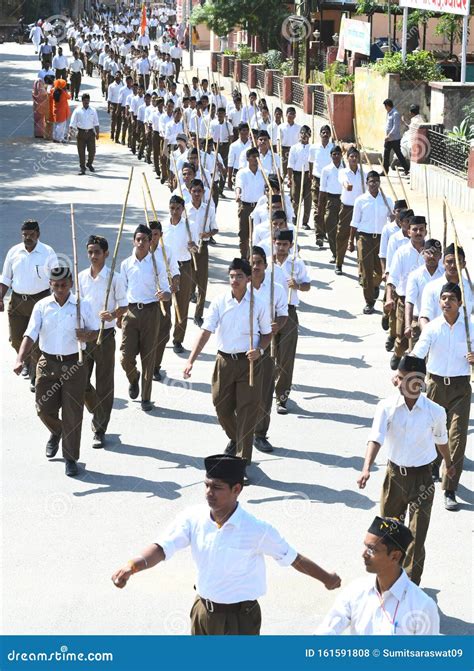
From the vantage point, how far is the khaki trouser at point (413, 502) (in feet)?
26.8

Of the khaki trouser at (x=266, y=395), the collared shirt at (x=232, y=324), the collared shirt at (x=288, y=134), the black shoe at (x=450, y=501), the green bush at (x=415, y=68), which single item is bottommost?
the black shoe at (x=450, y=501)

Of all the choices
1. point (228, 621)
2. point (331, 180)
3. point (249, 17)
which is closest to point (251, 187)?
point (331, 180)

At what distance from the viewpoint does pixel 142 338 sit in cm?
1209

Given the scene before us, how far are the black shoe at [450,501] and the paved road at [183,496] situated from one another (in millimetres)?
62

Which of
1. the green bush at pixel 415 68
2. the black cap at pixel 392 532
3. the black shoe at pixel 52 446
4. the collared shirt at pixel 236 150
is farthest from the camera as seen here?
the green bush at pixel 415 68

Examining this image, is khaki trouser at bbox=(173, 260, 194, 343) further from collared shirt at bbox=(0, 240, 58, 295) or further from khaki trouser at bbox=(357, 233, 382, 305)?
khaki trouser at bbox=(357, 233, 382, 305)

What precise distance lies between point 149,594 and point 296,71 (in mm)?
29216

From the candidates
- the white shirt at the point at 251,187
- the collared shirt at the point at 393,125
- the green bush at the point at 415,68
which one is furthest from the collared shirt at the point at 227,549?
the green bush at the point at 415,68

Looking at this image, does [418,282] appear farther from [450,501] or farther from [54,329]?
[54,329]

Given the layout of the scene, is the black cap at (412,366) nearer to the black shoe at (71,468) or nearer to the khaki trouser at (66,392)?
the khaki trouser at (66,392)

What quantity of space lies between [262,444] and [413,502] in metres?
2.93

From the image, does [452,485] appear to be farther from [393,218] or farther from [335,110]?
[335,110]

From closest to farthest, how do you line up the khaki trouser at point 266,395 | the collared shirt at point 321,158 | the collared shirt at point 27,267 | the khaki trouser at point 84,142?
the khaki trouser at point 266,395 → the collared shirt at point 27,267 → the collared shirt at point 321,158 → the khaki trouser at point 84,142

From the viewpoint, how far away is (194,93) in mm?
29203
